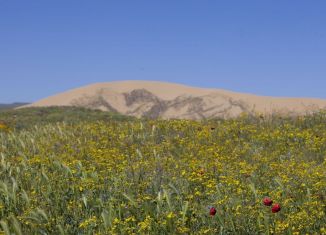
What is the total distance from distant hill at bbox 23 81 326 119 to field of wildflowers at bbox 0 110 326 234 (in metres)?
37.3

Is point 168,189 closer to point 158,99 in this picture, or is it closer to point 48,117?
point 48,117

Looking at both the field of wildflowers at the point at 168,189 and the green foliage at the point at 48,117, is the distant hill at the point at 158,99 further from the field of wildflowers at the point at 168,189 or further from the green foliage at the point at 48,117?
the field of wildflowers at the point at 168,189

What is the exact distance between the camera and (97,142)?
462 inches

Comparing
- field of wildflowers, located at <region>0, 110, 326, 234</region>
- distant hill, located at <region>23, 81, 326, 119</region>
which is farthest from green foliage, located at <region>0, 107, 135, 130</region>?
distant hill, located at <region>23, 81, 326, 119</region>

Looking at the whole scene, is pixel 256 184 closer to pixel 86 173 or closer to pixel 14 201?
pixel 86 173

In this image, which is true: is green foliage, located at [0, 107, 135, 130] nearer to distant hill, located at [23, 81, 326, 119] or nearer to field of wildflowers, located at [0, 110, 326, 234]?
field of wildflowers, located at [0, 110, 326, 234]

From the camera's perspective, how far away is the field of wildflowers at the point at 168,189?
5.84 metres

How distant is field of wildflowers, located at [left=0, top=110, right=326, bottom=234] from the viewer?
584 centimetres

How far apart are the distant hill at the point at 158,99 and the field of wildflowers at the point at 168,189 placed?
37272 millimetres

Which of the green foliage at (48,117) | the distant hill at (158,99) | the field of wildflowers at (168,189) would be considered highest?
the distant hill at (158,99)

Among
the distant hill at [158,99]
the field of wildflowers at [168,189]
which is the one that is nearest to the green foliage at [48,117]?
the field of wildflowers at [168,189]

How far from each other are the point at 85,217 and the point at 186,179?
6.04 ft

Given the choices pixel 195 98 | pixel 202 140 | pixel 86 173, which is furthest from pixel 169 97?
pixel 86 173

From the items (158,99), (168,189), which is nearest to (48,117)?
(168,189)
